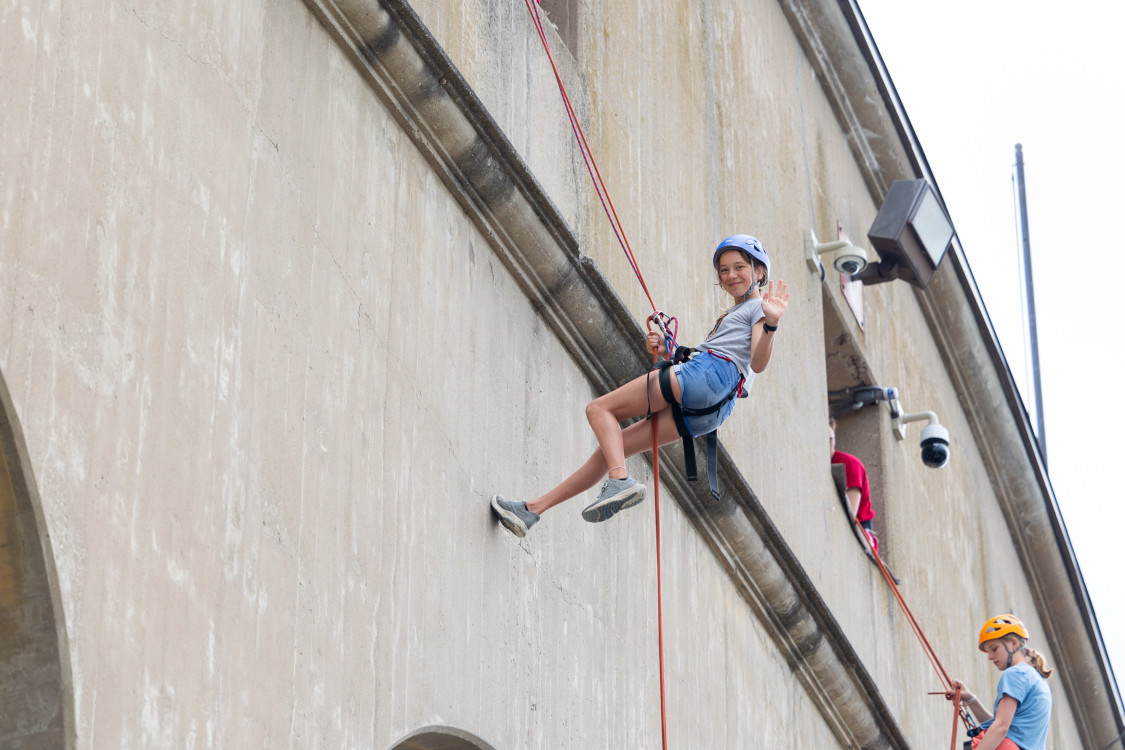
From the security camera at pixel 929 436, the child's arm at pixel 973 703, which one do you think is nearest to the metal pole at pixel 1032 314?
the security camera at pixel 929 436

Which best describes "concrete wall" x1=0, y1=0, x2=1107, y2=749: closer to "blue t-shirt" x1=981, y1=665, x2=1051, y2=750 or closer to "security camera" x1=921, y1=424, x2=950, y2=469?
"blue t-shirt" x1=981, y1=665, x2=1051, y2=750

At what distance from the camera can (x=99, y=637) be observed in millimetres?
4754

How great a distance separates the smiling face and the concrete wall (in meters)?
0.81

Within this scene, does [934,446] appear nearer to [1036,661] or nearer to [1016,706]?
[1036,661]

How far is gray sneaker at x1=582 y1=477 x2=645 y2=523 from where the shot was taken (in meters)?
6.73

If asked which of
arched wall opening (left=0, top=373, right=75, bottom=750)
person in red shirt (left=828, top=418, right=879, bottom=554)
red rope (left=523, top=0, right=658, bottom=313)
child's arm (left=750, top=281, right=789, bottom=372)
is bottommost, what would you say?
arched wall opening (left=0, top=373, right=75, bottom=750)

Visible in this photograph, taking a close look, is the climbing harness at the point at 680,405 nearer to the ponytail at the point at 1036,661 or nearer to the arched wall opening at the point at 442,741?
the arched wall opening at the point at 442,741

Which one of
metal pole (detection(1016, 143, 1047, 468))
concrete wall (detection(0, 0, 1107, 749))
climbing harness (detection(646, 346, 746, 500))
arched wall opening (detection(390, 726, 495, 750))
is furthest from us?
metal pole (detection(1016, 143, 1047, 468))

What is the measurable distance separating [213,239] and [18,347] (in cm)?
104

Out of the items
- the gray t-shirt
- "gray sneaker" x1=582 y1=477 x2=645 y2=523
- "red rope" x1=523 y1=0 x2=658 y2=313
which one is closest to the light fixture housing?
"red rope" x1=523 y1=0 x2=658 y2=313

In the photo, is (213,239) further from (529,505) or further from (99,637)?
(529,505)

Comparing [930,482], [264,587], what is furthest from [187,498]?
[930,482]

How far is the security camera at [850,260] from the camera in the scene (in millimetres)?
12891

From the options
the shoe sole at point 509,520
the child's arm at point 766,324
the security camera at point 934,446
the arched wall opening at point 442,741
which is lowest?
the arched wall opening at point 442,741
